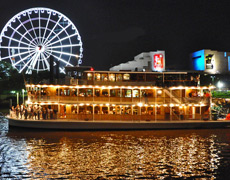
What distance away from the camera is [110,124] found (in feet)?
94.7

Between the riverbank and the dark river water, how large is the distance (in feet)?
2.88

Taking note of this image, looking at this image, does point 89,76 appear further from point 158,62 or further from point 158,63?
point 158,62

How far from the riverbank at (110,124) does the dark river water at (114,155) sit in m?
0.88

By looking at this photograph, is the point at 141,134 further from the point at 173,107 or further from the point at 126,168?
the point at 126,168

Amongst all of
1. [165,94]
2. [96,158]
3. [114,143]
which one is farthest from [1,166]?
[165,94]

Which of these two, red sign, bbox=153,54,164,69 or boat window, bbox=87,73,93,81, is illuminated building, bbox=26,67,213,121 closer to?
boat window, bbox=87,73,93,81

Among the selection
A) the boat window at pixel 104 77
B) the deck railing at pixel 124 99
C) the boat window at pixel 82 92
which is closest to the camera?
the deck railing at pixel 124 99

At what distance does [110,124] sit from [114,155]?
9.65 meters

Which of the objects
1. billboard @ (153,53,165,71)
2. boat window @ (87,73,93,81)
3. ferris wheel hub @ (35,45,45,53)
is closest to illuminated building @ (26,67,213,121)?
boat window @ (87,73,93,81)

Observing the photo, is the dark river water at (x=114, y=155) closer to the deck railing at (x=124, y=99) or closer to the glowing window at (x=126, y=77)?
the deck railing at (x=124, y=99)

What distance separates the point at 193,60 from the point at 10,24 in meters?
60.2

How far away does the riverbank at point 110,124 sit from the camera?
2838 cm

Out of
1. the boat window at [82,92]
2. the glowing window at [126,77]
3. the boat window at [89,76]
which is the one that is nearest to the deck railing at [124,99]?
the boat window at [82,92]

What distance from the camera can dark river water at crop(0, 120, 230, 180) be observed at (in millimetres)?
15531
